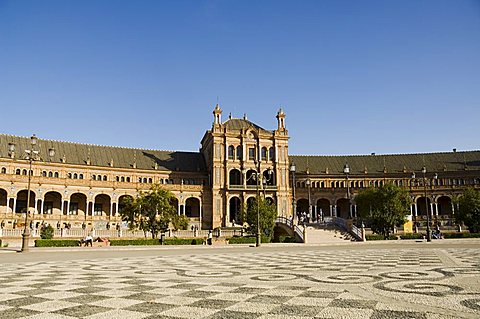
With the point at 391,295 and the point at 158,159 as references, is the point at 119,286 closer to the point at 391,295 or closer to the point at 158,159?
the point at 391,295

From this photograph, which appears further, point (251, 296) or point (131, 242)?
point (131, 242)

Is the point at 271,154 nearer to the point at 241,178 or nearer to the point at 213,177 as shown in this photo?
the point at 241,178

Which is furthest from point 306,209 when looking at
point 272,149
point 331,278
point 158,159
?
point 331,278

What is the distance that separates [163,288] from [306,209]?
281 ft

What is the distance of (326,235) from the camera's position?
55469 mm

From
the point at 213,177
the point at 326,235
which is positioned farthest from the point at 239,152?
the point at 326,235

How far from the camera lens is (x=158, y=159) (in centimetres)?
9112

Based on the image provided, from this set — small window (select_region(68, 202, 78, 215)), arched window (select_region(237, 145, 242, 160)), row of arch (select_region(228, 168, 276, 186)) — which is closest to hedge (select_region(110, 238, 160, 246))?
small window (select_region(68, 202, 78, 215))

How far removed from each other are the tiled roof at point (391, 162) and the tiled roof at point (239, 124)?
17.4 meters

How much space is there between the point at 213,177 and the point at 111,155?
896 inches

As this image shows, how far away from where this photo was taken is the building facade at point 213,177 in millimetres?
71125

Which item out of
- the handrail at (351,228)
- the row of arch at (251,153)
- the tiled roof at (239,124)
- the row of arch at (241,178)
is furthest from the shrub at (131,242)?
the tiled roof at (239,124)

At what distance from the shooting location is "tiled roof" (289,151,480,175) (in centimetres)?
9481

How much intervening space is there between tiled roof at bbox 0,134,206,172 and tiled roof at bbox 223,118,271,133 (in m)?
12.0
